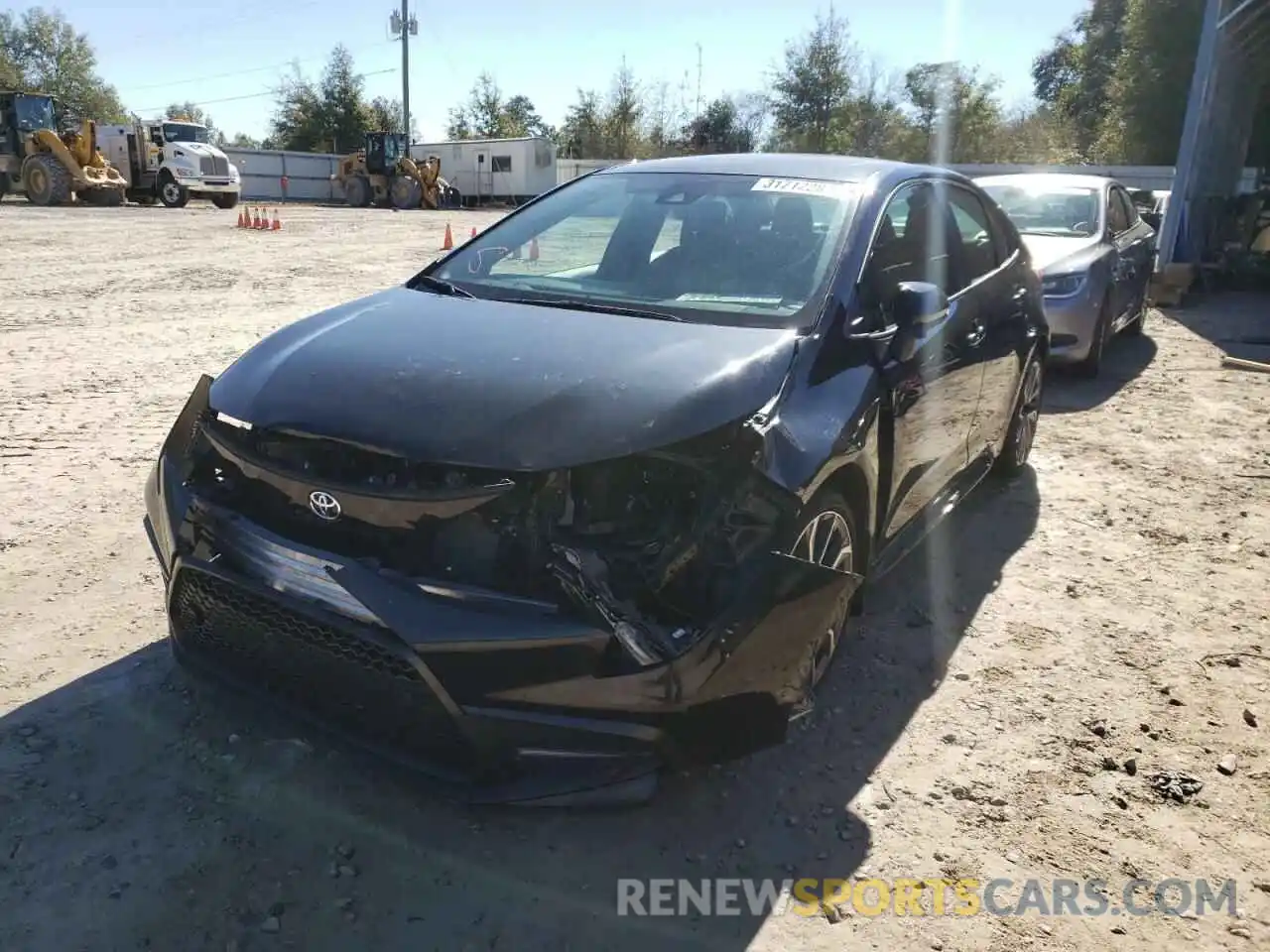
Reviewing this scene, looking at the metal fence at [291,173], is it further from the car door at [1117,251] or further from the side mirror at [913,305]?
the side mirror at [913,305]

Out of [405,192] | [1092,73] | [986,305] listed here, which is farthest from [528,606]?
[1092,73]

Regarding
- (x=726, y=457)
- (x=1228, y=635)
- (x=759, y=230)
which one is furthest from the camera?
(x=1228, y=635)

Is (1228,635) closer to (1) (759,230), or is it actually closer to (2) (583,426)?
(1) (759,230)

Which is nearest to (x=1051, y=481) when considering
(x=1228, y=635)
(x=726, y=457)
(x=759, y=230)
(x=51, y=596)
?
(x=1228, y=635)

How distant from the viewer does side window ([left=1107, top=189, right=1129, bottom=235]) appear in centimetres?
862

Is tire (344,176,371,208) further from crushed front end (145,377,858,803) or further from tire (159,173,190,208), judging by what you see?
crushed front end (145,377,858,803)

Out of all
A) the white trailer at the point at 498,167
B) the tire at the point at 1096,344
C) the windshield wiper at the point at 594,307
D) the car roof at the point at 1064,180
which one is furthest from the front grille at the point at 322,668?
the white trailer at the point at 498,167

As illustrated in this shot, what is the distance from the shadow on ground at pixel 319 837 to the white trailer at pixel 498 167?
3967 cm

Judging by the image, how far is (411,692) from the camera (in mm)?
2219

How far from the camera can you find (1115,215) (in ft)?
29.0

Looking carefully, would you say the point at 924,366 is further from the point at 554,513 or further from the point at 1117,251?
the point at 1117,251

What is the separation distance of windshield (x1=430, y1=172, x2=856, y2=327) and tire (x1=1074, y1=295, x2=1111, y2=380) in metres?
5.15

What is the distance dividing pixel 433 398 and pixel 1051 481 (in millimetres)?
4128

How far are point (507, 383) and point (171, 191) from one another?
3267 centimetres
